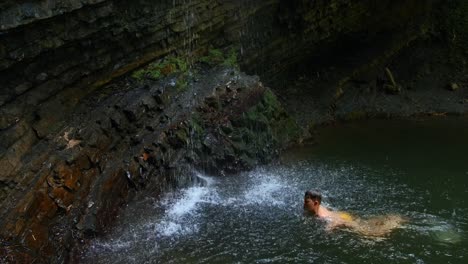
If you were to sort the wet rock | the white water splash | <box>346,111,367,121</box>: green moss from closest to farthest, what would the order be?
the white water splash → <box>346,111,367,121</box>: green moss → the wet rock

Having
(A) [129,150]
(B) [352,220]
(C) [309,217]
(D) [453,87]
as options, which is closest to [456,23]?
(D) [453,87]

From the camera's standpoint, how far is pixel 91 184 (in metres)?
6.78

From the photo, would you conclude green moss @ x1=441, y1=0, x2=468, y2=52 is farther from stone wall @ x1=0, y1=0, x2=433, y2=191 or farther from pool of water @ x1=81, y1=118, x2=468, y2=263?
pool of water @ x1=81, y1=118, x2=468, y2=263

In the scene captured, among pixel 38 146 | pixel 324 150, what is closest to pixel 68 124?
pixel 38 146

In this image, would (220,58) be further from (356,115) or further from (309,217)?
(309,217)

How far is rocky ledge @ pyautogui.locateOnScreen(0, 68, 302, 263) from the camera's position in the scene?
6012 mm

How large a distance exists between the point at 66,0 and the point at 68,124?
5.64 feet

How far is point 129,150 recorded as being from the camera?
24.3 feet

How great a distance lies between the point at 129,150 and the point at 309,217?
2.78 meters

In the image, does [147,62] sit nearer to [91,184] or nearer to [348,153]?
[91,184]

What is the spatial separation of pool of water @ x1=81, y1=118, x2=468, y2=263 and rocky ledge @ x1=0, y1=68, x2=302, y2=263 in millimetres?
309

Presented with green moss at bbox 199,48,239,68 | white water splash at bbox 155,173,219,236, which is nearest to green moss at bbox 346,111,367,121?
green moss at bbox 199,48,239,68

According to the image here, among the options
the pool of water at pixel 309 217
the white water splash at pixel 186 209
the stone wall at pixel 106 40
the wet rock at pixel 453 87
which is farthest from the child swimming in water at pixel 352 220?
the wet rock at pixel 453 87

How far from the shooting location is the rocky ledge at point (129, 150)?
601 cm
